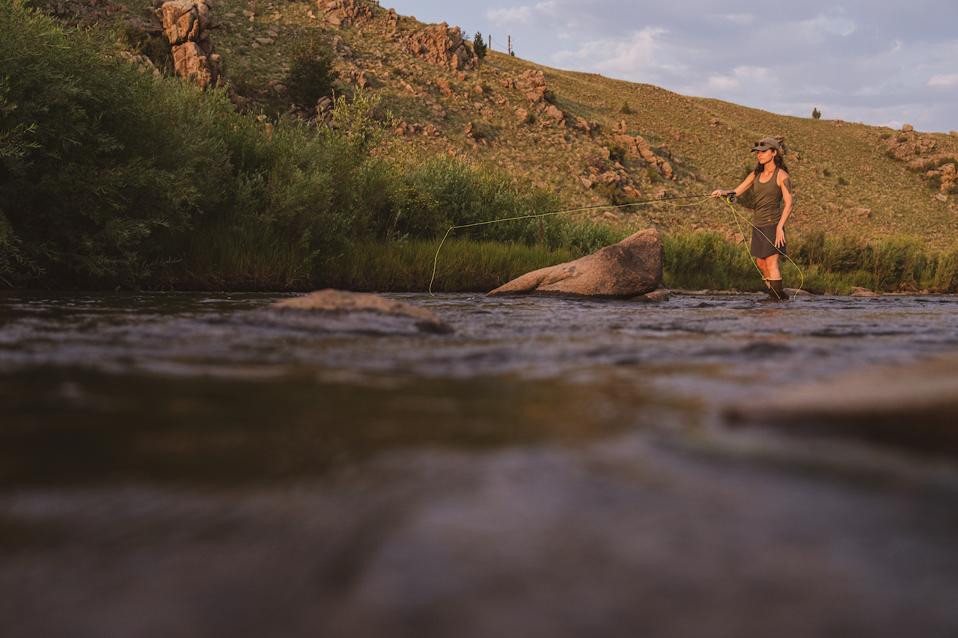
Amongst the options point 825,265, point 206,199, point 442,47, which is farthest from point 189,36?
point 825,265

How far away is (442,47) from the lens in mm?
49875

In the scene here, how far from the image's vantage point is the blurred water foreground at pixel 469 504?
1.11 m

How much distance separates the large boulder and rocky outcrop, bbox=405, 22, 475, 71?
138ft

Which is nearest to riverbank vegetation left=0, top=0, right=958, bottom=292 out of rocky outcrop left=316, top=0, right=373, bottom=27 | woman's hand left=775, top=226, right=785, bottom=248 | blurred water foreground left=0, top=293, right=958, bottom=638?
woman's hand left=775, top=226, right=785, bottom=248

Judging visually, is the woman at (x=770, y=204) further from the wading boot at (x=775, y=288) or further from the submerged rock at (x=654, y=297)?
the submerged rock at (x=654, y=297)

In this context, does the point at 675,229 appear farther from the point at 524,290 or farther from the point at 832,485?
the point at 832,485

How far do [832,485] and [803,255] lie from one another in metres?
19.1

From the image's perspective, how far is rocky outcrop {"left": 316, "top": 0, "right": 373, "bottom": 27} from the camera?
4966 centimetres

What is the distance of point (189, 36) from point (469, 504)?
40.1 metres

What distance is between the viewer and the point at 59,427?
203cm

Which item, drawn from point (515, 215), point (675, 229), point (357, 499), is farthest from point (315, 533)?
point (675, 229)

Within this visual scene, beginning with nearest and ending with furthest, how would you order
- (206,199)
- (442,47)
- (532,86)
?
(206,199) < (532,86) < (442,47)

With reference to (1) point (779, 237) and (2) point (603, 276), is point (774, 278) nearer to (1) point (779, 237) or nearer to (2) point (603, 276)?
(1) point (779, 237)

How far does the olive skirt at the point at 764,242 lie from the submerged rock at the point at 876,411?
357 inches
